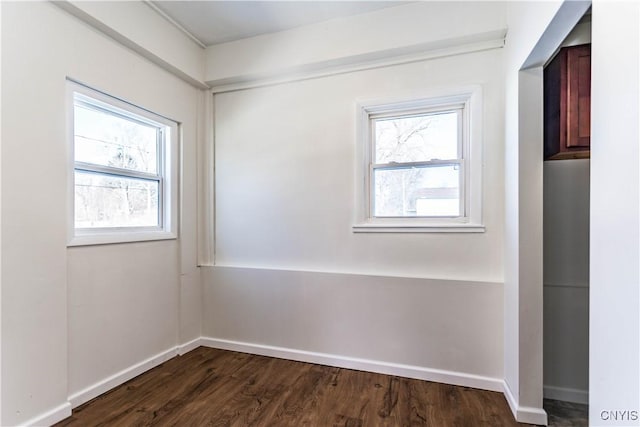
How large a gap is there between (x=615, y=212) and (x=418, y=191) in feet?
5.13

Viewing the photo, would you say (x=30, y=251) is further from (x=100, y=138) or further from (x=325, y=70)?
(x=325, y=70)

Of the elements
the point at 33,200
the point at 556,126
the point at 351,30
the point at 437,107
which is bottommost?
the point at 33,200

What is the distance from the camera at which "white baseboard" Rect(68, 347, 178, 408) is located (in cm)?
201

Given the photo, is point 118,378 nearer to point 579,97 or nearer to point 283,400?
point 283,400

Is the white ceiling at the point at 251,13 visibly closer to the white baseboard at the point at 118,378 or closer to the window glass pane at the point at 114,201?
the window glass pane at the point at 114,201

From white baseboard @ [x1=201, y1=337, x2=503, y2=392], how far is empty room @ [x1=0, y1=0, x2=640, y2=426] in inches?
0.6

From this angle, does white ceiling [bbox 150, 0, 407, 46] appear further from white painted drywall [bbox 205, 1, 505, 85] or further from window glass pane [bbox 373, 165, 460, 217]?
window glass pane [bbox 373, 165, 460, 217]

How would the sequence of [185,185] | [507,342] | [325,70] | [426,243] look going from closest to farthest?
[507,342] → [426,243] → [325,70] → [185,185]

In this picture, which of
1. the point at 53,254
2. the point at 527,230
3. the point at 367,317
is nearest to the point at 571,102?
the point at 527,230

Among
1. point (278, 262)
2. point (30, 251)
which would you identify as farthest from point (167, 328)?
point (30, 251)

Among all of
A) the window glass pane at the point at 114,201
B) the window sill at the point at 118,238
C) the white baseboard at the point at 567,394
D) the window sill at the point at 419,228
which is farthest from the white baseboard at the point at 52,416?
the white baseboard at the point at 567,394

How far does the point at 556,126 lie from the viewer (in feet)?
6.03

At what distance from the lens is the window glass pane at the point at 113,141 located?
2131mm

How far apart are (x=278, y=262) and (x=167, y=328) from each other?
1.10 meters
